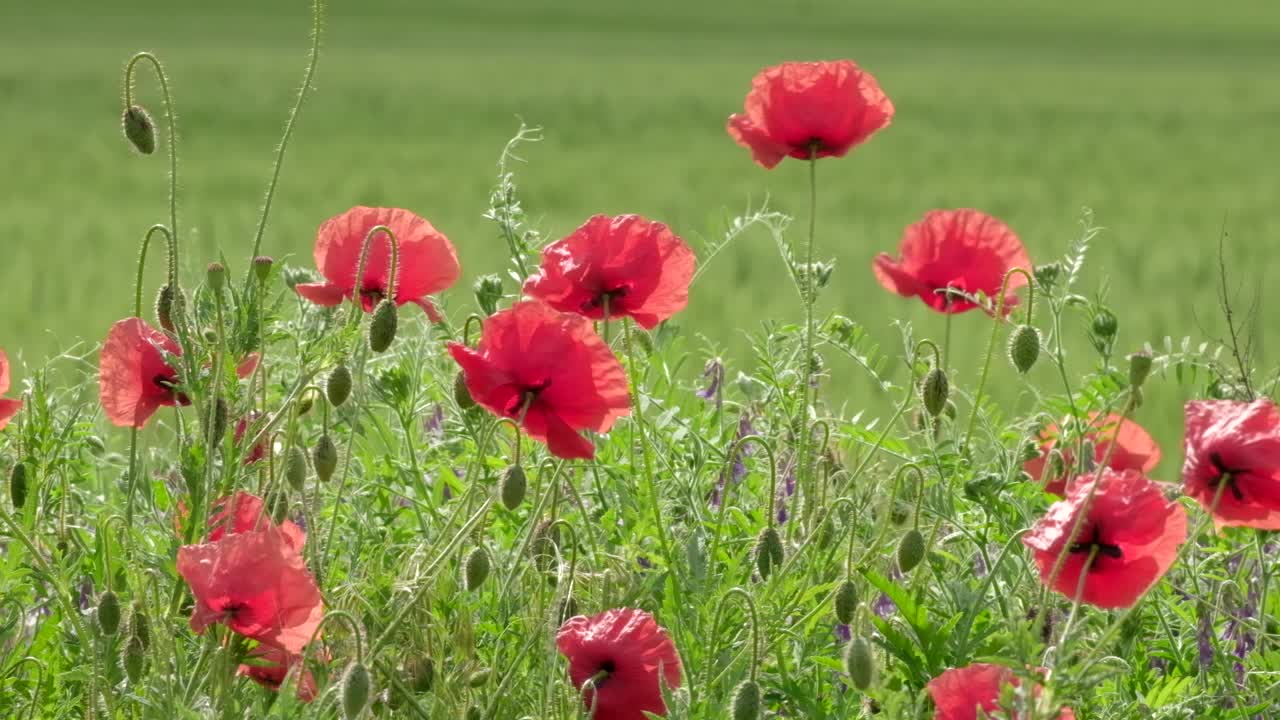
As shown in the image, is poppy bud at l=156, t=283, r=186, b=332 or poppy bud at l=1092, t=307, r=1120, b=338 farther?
poppy bud at l=1092, t=307, r=1120, b=338

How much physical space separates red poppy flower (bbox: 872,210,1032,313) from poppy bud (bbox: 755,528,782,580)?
1.53 ft

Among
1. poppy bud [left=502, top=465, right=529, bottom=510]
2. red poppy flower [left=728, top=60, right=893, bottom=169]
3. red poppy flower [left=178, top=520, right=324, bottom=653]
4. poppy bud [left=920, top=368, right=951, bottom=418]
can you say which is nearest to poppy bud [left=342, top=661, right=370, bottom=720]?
red poppy flower [left=178, top=520, right=324, bottom=653]

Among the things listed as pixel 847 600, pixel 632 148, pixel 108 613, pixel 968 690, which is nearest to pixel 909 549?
pixel 847 600

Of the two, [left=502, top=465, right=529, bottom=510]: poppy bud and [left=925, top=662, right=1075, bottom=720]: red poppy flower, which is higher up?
[left=502, top=465, right=529, bottom=510]: poppy bud

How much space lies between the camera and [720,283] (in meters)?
7.14

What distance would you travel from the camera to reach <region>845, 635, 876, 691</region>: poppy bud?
929mm

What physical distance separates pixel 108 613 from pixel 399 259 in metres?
0.39

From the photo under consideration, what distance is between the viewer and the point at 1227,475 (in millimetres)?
1021

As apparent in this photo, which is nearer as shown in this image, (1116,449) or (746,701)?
(746,701)

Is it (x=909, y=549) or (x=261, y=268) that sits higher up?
(x=261, y=268)

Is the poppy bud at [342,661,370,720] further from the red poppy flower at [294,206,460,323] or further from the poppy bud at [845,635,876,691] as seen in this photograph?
the red poppy flower at [294,206,460,323]

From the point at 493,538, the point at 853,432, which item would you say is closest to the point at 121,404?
the point at 493,538

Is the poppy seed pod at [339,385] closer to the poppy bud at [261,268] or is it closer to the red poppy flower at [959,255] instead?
the poppy bud at [261,268]

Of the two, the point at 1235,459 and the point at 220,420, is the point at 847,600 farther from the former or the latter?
the point at 220,420
